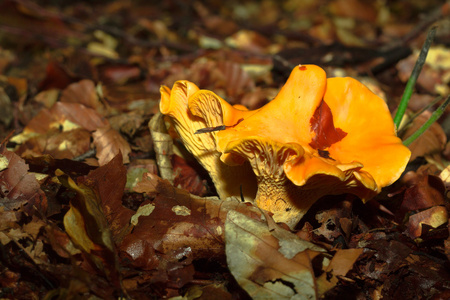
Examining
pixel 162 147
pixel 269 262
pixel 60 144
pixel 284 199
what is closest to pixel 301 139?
pixel 284 199

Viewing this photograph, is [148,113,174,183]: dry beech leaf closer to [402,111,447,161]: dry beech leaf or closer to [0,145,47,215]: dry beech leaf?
[0,145,47,215]: dry beech leaf

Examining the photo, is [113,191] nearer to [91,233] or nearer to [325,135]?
[91,233]

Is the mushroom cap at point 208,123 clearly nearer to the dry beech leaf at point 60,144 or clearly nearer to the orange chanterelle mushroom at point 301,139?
the orange chanterelle mushroom at point 301,139

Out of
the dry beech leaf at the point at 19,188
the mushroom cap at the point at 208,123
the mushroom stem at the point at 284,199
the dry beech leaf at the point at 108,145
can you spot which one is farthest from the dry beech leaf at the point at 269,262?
the dry beech leaf at the point at 108,145

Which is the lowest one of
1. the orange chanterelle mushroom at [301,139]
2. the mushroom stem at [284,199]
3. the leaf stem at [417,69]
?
the mushroom stem at [284,199]

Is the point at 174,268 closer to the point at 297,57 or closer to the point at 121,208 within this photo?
the point at 121,208

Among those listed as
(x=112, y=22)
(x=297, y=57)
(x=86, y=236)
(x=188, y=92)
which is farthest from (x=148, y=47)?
(x=86, y=236)
